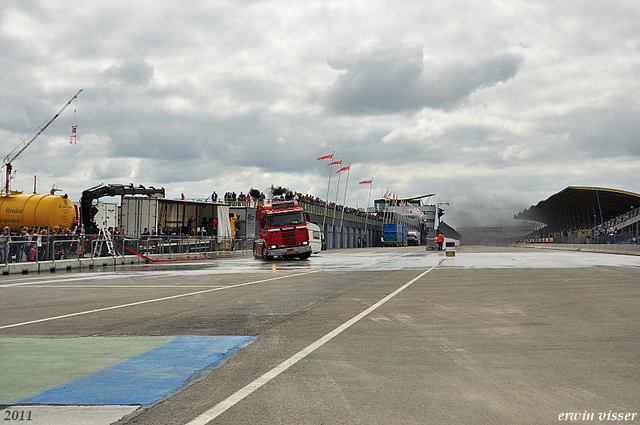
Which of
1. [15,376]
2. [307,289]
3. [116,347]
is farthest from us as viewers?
[307,289]

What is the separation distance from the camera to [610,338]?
7.61 metres

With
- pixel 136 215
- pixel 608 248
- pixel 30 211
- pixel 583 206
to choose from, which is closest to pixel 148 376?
pixel 30 211

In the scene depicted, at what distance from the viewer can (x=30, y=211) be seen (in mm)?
31875

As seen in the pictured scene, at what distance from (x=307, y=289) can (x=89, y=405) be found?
1031 cm

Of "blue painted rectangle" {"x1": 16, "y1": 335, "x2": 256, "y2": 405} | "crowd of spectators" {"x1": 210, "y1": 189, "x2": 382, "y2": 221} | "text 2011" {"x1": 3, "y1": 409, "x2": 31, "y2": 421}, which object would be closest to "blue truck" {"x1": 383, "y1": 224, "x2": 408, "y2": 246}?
"crowd of spectators" {"x1": 210, "y1": 189, "x2": 382, "y2": 221}

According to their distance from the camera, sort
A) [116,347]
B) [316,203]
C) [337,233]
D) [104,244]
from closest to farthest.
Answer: [116,347] → [104,244] → [316,203] → [337,233]

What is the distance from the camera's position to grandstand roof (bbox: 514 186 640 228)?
8056 centimetres

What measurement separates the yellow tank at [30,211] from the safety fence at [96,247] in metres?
4.32

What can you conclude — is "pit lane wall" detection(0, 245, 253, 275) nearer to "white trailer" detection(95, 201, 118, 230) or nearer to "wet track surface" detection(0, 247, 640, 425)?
"white trailer" detection(95, 201, 118, 230)

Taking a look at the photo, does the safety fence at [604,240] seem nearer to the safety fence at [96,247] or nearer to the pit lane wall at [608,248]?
the pit lane wall at [608,248]

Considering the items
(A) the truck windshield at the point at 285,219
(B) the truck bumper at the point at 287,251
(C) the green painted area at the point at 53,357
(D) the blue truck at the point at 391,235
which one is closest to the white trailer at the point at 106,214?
(A) the truck windshield at the point at 285,219

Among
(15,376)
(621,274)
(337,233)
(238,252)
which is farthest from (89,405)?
(337,233)

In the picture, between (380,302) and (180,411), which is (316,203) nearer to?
(380,302)

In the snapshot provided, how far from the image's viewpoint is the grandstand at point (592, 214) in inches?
2461
